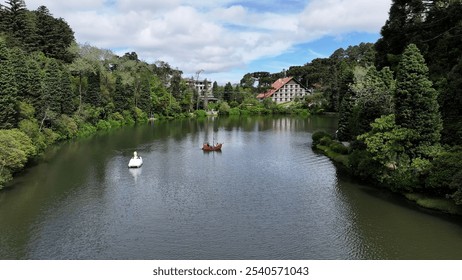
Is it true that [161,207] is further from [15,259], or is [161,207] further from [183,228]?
[15,259]

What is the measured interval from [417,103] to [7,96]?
34596 millimetres

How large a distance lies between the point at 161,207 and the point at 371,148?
53.3 ft

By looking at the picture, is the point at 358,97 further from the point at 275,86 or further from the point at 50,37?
the point at 275,86

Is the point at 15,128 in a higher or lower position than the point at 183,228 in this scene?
higher

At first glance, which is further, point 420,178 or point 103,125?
point 103,125

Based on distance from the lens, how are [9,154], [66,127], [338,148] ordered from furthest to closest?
[66,127] < [338,148] < [9,154]

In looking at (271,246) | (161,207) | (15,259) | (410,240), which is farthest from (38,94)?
(410,240)

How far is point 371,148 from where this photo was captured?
3167 centimetres

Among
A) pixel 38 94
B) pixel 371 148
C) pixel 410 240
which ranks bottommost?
pixel 410 240

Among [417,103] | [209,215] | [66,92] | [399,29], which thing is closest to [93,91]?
[66,92]

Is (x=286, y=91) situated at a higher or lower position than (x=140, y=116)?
higher

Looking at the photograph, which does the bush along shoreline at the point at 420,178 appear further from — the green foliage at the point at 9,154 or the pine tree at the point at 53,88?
the pine tree at the point at 53,88

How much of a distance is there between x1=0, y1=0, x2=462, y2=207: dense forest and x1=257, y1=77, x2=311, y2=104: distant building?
156 feet

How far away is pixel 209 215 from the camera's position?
88.4ft
